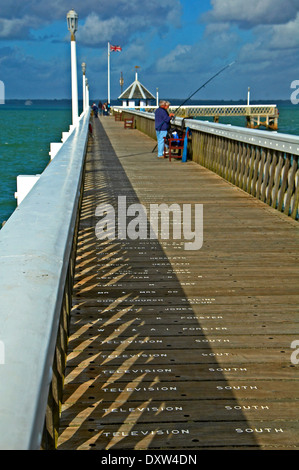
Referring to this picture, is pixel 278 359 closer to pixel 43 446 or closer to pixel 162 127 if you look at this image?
pixel 43 446

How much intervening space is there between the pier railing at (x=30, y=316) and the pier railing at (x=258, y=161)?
18.6 feet

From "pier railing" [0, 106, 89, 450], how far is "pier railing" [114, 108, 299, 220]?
567 centimetres

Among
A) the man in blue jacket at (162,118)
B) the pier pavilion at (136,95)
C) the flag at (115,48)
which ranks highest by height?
the flag at (115,48)

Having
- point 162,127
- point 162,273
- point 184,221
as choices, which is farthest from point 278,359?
point 162,127

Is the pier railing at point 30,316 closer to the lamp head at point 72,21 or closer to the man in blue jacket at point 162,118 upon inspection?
the man in blue jacket at point 162,118

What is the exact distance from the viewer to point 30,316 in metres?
1.63

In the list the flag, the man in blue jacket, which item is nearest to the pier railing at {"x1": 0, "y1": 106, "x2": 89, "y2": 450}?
the man in blue jacket

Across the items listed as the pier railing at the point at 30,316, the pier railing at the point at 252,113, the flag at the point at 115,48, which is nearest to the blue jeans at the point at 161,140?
the pier railing at the point at 30,316

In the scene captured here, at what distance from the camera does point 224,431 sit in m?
3.02

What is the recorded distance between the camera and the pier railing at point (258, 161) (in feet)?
27.3

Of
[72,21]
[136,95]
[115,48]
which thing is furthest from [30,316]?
[115,48]

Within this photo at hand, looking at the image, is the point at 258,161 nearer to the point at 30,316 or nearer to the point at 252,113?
the point at 30,316

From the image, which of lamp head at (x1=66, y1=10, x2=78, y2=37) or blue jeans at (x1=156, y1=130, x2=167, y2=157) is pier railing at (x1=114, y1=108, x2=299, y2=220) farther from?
lamp head at (x1=66, y1=10, x2=78, y2=37)

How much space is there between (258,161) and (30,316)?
8.69 meters
